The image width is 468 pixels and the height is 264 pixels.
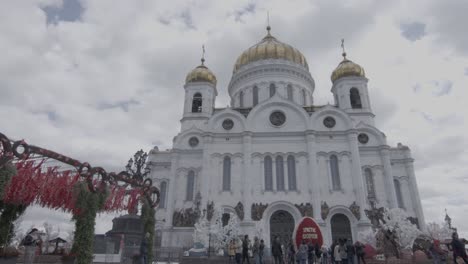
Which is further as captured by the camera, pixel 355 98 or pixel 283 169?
pixel 355 98

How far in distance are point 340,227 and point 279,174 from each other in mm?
6525

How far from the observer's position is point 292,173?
28531mm

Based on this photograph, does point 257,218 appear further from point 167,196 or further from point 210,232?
point 167,196

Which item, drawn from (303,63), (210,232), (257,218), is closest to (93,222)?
(210,232)

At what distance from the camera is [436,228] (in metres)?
29.0

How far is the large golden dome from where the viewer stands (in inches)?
1451

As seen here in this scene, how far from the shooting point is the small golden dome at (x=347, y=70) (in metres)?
34.0

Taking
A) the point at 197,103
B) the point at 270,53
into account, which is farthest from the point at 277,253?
the point at 270,53

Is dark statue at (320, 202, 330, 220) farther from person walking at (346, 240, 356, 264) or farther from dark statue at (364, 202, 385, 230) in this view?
person walking at (346, 240, 356, 264)

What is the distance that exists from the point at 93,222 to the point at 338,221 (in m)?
21.6

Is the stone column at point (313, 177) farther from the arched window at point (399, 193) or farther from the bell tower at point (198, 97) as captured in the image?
the bell tower at point (198, 97)

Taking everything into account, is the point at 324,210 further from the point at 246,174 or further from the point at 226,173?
the point at 226,173

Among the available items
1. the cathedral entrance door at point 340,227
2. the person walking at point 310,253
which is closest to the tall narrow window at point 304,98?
the cathedral entrance door at point 340,227

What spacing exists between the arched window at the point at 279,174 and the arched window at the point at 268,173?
1.76ft
